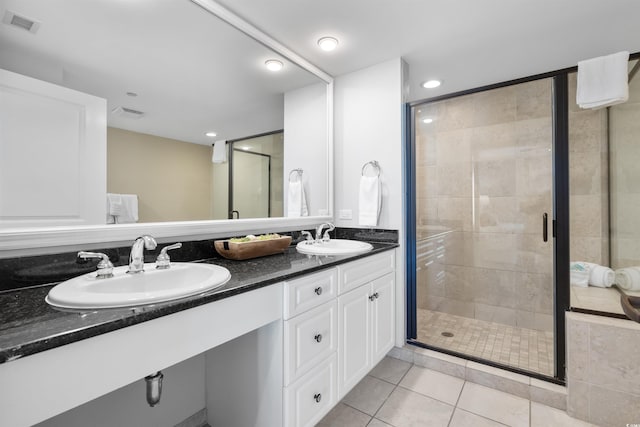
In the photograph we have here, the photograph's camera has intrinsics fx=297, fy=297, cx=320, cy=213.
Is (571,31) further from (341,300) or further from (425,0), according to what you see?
(341,300)

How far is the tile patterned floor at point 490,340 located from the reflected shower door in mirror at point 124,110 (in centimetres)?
169

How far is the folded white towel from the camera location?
6.32ft

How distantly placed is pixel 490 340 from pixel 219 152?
244 cm

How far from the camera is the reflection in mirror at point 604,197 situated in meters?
1.86

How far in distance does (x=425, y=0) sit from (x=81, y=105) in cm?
169

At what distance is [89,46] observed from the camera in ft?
3.91

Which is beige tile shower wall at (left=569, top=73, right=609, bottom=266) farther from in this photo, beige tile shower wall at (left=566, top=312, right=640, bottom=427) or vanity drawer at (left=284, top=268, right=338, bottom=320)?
vanity drawer at (left=284, top=268, right=338, bottom=320)

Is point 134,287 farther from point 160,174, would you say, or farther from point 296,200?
point 296,200

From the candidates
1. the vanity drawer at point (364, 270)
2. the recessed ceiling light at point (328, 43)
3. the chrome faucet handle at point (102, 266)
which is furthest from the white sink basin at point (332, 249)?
the recessed ceiling light at point (328, 43)

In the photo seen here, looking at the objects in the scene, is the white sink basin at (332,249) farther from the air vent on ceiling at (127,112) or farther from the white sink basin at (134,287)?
the air vent on ceiling at (127,112)

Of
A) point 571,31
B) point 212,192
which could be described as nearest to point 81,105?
point 212,192

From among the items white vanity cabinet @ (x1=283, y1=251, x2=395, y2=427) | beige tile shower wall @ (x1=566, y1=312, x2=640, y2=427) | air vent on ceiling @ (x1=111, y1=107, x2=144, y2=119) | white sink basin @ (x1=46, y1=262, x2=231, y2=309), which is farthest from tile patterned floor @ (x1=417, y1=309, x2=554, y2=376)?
air vent on ceiling @ (x1=111, y1=107, x2=144, y2=119)

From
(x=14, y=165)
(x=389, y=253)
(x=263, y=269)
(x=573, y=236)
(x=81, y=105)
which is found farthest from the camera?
(x=389, y=253)

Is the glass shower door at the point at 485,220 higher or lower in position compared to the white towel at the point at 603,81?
lower
